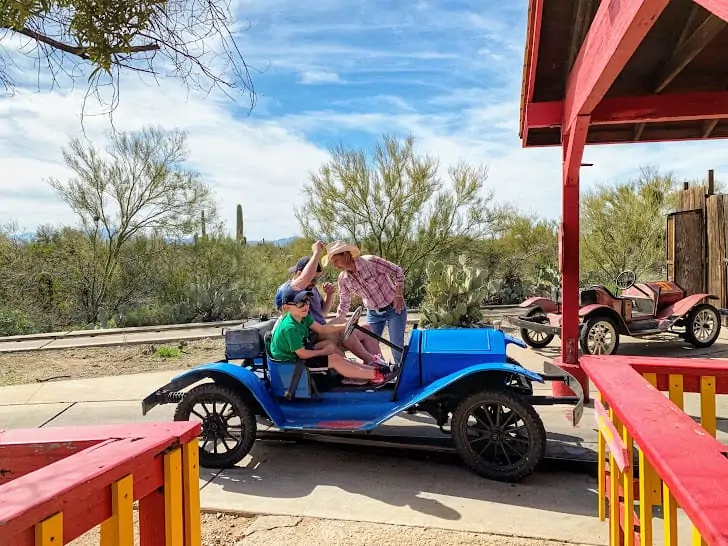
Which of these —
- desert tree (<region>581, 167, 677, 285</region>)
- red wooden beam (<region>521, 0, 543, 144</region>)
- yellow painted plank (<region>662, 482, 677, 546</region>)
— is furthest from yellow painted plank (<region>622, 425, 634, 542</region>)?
desert tree (<region>581, 167, 677, 285</region>)

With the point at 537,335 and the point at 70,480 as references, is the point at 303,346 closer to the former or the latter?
the point at 70,480

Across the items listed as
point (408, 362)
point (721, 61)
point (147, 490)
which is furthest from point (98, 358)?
point (721, 61)

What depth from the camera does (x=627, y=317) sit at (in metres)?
8.38

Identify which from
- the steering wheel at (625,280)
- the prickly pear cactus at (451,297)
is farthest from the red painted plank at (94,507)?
the steering wheel at (625,280)

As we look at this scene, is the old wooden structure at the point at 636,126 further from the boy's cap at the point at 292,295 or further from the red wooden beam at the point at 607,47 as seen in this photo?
the boy's cap at the point at 292,295

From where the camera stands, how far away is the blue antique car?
4129 mm

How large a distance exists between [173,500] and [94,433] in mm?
336

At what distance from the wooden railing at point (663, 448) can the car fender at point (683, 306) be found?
257 inches

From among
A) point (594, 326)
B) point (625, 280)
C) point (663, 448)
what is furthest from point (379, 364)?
point (625, 280)

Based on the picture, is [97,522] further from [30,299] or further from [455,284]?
[30,299]

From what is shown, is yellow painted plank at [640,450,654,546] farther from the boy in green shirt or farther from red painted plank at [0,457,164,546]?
the boy in green shirt

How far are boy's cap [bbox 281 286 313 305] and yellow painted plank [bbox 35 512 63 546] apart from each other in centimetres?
317

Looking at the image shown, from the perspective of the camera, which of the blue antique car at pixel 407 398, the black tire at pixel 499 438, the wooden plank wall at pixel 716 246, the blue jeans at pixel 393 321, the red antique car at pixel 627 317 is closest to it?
the black tire at pixel 499 438

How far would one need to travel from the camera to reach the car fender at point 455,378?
4.09 m
